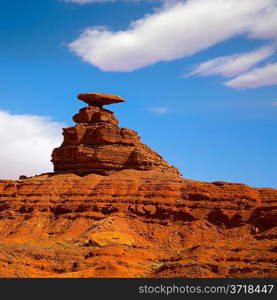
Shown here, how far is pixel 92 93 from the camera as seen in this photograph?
7325 cm

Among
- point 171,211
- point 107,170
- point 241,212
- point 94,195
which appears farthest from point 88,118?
point 241,212

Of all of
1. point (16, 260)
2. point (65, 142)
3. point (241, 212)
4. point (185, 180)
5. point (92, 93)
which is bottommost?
point (16, 260)

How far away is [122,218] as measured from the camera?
57219 mm

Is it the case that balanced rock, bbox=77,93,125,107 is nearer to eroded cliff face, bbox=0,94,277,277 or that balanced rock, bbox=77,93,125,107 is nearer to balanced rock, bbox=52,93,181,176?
balanced rock, bbox=52,93,181,176

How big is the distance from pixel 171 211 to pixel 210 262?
18.6 meters

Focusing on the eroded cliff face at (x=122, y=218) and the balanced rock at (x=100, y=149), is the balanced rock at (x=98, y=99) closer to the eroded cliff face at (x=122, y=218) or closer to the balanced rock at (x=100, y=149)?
the balanced rock at (x=100, y=149)

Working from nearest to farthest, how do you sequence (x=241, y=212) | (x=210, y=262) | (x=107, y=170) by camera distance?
1. (x=210, y=262)
2. (x=241, y=212)
3. (x=107, y=170)

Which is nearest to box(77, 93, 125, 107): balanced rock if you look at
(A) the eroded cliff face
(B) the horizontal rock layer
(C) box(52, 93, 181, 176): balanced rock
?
(C) box(52, 93, 181, 176): balanced rock

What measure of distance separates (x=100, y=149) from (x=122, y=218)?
43.0 ft

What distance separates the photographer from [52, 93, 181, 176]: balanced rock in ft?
220

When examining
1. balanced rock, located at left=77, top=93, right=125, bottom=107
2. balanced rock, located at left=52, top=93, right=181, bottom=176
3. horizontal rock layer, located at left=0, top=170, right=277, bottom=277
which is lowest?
horizontal rock layer, located at left=0, top=170, right=277, bottom=277

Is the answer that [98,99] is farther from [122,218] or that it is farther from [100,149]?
[122,218]

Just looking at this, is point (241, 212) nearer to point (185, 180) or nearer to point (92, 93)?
point (185, 180)

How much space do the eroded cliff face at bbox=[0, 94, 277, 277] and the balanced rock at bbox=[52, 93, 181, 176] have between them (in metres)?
0.13
